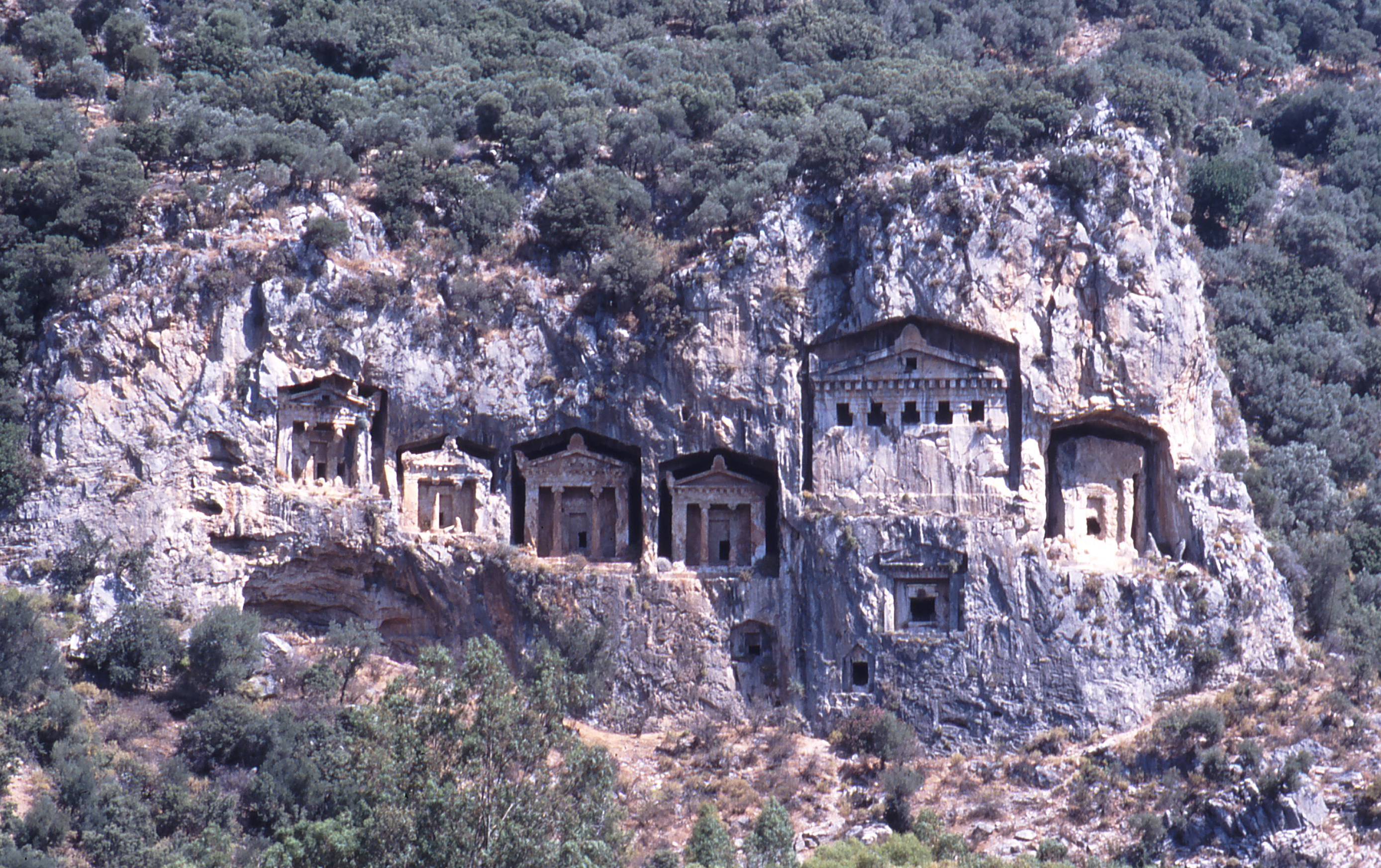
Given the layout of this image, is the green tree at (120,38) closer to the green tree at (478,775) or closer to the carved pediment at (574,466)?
the carved pediment at (574,466)

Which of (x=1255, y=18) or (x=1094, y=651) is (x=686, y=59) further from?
(x=1094, y=651)

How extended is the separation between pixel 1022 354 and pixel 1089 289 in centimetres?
253

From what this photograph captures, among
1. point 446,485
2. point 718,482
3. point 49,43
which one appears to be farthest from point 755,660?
point 49,43

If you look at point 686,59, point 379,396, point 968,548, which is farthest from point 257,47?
point 968,548

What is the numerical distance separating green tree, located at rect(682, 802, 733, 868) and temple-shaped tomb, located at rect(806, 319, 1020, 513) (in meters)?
10.5

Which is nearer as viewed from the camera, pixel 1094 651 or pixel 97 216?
pixel 1094 651

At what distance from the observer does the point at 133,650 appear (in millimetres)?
44000

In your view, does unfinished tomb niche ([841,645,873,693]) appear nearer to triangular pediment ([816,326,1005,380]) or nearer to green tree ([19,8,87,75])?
triangular pediment ([816,326,1005,380])

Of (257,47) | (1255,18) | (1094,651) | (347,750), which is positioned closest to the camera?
(347,750)

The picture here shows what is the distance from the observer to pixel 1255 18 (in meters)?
81.7

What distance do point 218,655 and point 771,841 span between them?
14.8 meters

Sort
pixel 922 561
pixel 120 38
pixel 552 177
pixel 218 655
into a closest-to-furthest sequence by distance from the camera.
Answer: pixel 218 655
pixel 922 561
pixel 552 177
pixel 120 38

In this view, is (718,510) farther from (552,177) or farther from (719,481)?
(552,177)

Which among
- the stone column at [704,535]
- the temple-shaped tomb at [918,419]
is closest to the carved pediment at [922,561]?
the temple-shaped tomb at [918,419]
